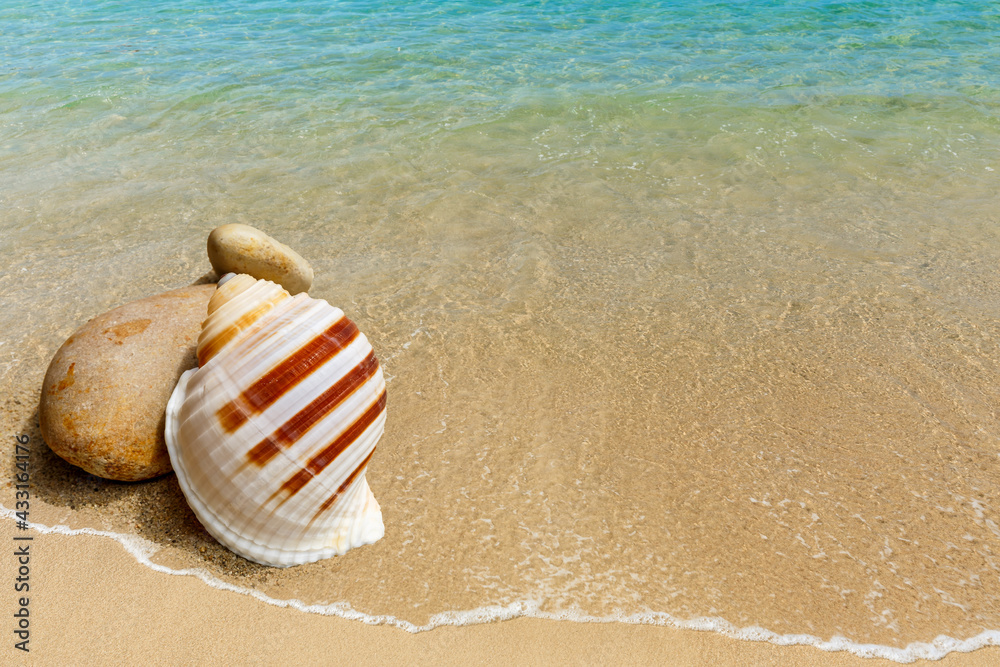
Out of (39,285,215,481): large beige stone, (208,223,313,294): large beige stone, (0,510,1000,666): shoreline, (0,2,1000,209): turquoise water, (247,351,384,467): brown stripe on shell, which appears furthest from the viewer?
(0,2,1000,209): turquoise water

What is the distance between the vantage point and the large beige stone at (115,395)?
247cm

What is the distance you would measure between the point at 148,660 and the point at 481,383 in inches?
68.3

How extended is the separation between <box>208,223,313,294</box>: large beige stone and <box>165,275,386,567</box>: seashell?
58cm

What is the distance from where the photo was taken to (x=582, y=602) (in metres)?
2.31

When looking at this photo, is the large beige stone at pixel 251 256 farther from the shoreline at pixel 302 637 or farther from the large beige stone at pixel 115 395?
the shoreline at pixel 302 637

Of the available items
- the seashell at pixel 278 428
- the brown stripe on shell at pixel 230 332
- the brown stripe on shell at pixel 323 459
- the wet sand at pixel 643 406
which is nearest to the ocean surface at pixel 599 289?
the wet sand at pixel 643 406

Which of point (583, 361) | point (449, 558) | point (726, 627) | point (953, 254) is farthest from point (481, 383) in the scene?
point (953, 254)

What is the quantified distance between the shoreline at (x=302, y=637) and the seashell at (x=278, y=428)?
208 mm

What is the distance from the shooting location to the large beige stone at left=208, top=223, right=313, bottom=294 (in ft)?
9.71

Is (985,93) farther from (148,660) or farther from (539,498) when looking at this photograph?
(148,660)

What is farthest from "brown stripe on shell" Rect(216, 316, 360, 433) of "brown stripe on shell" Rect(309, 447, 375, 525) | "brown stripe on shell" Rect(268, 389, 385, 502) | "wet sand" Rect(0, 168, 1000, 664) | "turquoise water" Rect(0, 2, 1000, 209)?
"turquoise water" Rect(0, 2, 1000, 209)

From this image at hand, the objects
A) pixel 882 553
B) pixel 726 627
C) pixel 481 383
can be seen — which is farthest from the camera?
pixel 481 383

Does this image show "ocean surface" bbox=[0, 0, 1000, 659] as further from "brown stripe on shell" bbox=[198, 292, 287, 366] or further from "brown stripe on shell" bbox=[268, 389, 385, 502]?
"brown stripe on shell" bbox=[198, 292, 287, 366]

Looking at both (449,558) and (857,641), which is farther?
(449,558)
